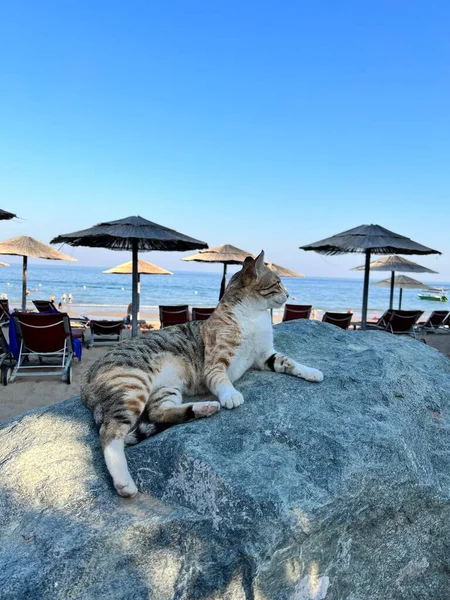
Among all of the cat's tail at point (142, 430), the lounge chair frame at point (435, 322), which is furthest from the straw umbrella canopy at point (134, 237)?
the lounge chair frame at point (435, 322)

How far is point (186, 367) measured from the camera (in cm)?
237

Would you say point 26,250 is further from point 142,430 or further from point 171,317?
point 142,430

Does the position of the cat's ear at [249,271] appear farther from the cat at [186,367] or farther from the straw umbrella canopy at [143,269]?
the straw umbrella canopy at [143,269]

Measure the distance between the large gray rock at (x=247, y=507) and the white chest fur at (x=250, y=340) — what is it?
0.68 feet

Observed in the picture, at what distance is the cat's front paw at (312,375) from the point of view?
2.34 metres

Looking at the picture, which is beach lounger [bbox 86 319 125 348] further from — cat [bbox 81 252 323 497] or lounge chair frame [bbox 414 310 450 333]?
lounge chair frame [bbox 414 310 450 333]

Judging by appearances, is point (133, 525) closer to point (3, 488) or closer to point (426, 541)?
point (3, 488)

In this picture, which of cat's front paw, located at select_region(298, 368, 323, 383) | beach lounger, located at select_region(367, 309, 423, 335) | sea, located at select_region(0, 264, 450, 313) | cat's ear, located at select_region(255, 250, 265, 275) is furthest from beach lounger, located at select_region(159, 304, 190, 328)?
sea, located at select_region(0, 264, 450, 313)

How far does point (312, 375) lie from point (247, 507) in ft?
3.34

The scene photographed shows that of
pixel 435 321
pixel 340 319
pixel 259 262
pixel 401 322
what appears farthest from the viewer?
pixel 435 321

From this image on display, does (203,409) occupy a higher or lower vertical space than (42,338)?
higher

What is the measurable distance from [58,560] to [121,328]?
8698 millimetres

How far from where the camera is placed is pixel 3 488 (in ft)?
5.87

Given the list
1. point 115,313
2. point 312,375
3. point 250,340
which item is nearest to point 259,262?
point 250,340
